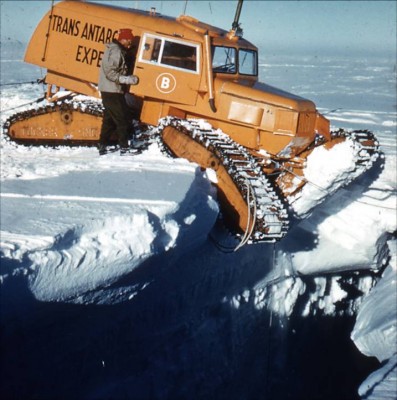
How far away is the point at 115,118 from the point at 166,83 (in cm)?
83

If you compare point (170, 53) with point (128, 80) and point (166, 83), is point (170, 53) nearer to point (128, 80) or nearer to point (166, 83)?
point (166, 83)

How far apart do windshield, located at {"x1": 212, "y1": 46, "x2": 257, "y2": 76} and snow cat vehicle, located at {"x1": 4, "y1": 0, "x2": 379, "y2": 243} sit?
1 centimetres

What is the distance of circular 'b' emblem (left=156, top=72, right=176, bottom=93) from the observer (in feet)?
21.1

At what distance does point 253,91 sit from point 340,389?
18.4 ft

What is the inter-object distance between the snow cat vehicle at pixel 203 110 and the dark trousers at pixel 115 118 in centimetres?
40

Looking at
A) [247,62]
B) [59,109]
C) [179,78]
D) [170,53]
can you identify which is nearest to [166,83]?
[179,78]

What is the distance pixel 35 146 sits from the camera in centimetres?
676

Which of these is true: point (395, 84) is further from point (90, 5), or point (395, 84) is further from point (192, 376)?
point (192, 376)

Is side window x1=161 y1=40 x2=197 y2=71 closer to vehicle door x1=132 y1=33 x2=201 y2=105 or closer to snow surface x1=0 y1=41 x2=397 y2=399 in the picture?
vehicle door x1=132 y1=33 x2=201 y2=105

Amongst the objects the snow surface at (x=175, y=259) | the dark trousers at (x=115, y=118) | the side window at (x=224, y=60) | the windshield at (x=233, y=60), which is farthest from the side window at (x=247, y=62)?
the dark trousers at (x=115, y=118)

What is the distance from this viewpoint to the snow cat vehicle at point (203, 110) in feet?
18.0

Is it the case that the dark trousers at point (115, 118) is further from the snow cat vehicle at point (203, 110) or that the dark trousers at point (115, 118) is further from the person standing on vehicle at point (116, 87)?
the snow cat vehicle at point (203, 110)

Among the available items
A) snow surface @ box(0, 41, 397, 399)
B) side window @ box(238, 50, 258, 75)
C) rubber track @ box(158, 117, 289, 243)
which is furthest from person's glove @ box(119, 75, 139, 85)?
side window @ box(238, 50, 258, 75)

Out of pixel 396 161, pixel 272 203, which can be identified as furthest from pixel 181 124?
pixel 396 161
